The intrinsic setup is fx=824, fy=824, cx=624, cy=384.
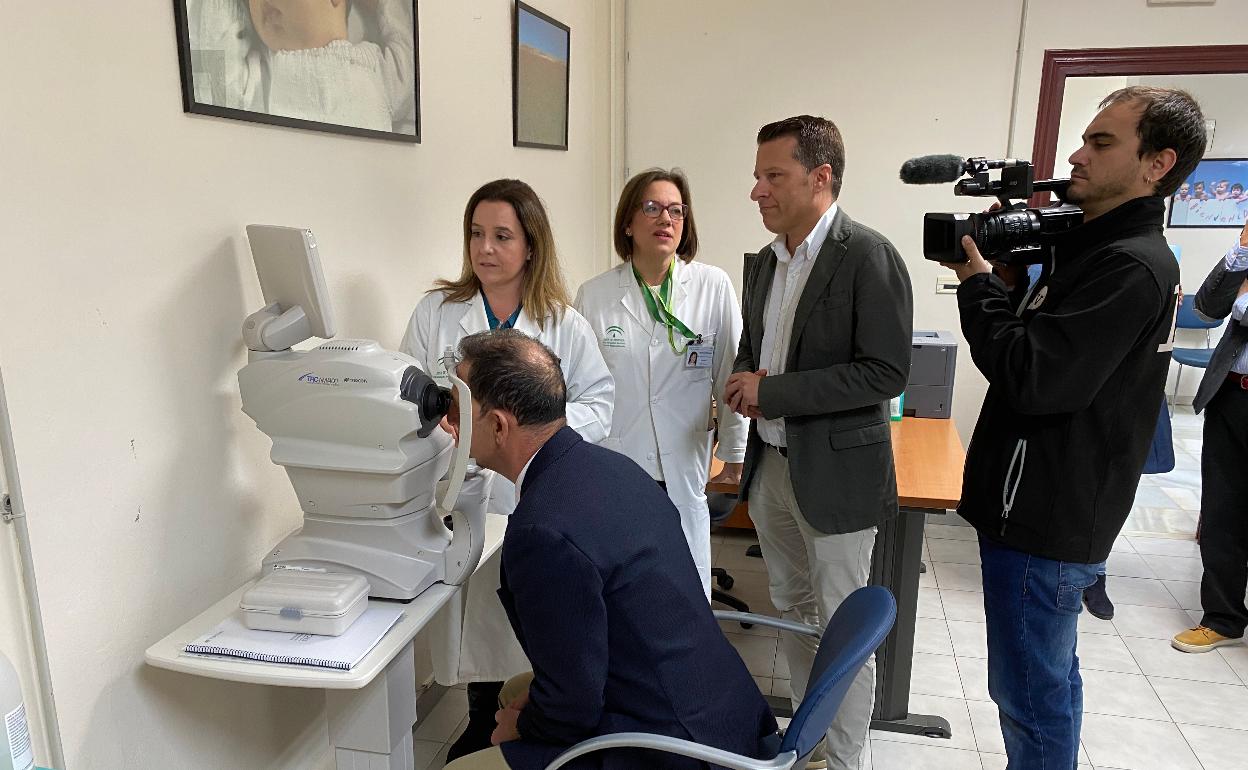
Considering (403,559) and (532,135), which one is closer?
(403,559)

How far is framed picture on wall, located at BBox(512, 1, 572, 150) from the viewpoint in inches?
119

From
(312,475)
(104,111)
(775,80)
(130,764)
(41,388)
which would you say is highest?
(775,80)

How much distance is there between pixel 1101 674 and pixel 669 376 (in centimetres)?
187

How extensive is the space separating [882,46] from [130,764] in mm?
3954

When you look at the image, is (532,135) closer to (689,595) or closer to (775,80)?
(775,80)

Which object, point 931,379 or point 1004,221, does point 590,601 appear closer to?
point 1004,221

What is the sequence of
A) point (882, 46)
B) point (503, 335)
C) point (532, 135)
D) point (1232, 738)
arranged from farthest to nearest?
point (882, 46) < point (532, 135) < point (1232, 738) < point (503, 335)

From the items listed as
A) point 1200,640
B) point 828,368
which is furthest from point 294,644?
point 1200,640

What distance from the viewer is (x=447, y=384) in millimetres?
1918

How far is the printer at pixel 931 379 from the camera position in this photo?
3350 millimetres

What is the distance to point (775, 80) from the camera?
4.04 m

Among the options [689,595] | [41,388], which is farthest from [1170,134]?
[41,388]

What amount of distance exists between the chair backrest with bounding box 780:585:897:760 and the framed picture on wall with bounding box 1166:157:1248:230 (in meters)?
5.65

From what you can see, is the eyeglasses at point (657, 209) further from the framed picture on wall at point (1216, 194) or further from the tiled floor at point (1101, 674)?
the framed picture on wall at point (1216, 194)
